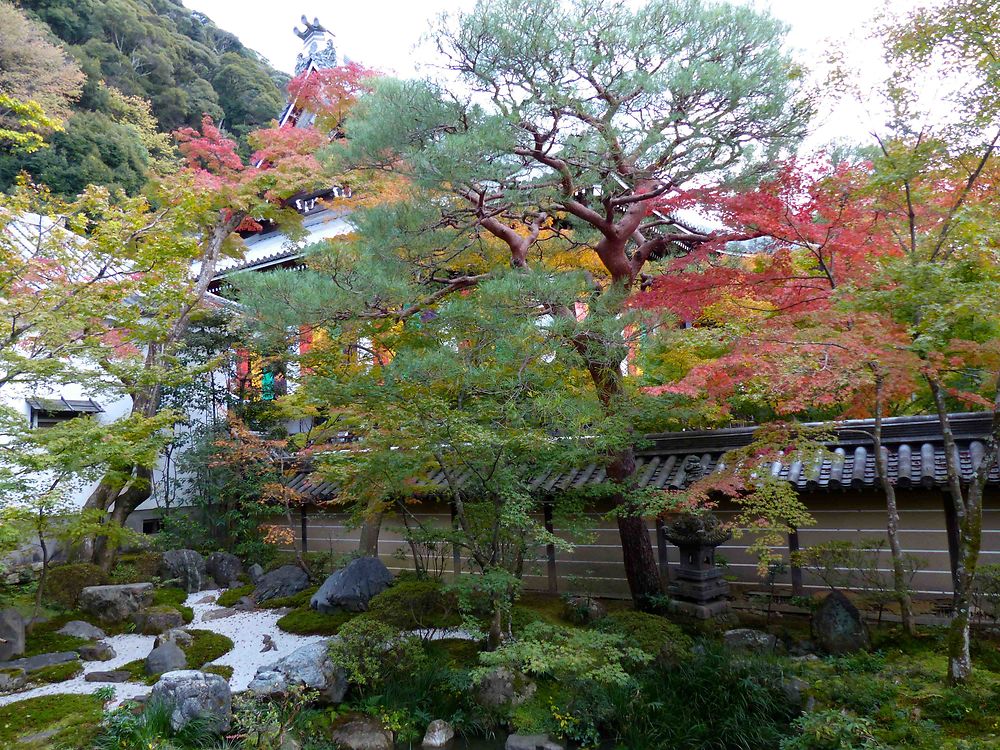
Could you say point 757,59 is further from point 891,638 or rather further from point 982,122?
point 891,638

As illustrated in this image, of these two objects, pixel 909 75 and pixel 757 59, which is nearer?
pixel 909 75

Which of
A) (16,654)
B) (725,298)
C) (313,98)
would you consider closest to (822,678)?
(725,298)

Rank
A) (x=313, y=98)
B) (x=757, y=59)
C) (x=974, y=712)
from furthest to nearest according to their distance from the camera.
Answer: (x=313, y=98) → (x=757, y=59) → (x=974, y=712)

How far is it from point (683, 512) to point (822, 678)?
2.54m

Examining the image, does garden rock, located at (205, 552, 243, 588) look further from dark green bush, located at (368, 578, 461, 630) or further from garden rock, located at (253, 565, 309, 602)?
dark green bush, located at (368, 578, 461, 630)

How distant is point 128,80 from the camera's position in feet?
96.8

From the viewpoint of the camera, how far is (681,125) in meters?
7.62

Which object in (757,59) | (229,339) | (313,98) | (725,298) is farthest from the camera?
(313,98)

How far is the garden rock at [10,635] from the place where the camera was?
8.98m

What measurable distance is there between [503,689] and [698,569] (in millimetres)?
3083

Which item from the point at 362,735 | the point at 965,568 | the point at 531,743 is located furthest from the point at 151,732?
the point at 965,568

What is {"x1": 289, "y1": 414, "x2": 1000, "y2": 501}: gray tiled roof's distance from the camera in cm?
780

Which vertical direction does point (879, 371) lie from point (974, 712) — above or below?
above

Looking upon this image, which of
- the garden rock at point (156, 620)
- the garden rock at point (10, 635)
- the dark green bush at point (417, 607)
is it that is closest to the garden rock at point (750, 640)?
the dark green bush at point (417, 607)
